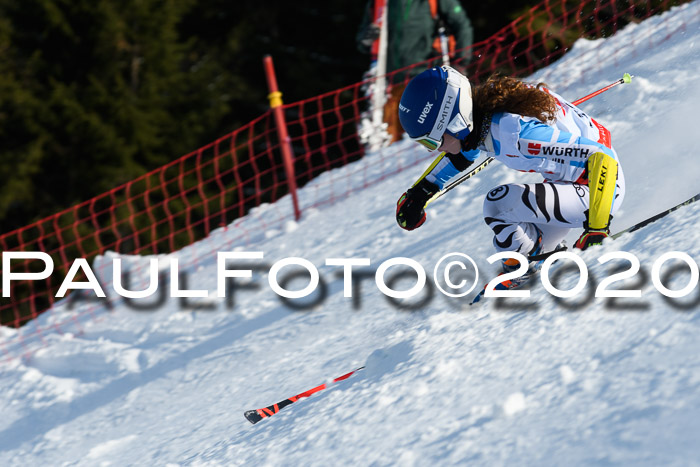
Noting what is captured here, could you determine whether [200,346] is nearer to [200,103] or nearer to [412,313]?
[412,313]

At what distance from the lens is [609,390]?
8.21 feet

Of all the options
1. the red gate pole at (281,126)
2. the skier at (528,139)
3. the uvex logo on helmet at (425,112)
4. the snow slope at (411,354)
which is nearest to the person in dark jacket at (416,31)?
the snow slope at (411,354)

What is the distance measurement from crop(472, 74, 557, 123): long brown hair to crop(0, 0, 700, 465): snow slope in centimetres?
67

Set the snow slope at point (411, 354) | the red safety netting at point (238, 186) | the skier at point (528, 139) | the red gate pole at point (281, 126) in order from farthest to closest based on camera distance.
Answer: the red safety netting at point (238, 186) → the red gate pole at point (281, 126) → the skier at point (528, 139) → the snow slope at point (411, 354)

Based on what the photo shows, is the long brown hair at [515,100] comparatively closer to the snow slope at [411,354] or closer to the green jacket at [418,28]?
the snow slope at [411,354]

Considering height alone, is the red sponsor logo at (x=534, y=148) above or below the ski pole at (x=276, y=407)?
above

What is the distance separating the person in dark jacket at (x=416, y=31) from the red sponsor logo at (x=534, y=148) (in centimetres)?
344

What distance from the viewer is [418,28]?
668 cm

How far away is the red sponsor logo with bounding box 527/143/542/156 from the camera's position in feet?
10.9

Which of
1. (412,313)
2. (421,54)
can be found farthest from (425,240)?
(421,54)

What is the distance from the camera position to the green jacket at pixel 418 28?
6637mm

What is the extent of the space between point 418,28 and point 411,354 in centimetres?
382

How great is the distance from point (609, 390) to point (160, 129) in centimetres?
1430

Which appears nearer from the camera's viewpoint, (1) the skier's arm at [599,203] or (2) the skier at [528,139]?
(1) the skier's arm at [599,203]
